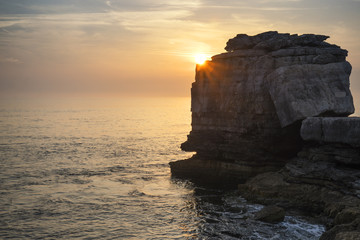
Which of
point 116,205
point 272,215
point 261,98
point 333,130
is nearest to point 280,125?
point 261,98

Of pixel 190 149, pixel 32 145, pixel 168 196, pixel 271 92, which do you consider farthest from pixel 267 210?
pixel 32 145

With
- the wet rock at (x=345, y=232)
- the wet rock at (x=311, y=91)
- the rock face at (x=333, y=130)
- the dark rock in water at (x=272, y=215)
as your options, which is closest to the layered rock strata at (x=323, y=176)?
the rock face at (x=333, y=130)

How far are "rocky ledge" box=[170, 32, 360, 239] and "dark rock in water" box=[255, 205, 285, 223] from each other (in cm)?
313

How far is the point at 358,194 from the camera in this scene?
29.1 meters

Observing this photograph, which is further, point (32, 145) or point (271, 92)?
point (32, 145)

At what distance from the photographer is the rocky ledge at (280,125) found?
31781mm

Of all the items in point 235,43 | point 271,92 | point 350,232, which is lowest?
point 350,232

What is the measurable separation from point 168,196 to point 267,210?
40.2ft

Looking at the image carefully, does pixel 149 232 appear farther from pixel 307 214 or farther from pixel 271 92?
pixel 271 92

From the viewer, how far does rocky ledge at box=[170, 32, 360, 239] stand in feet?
104

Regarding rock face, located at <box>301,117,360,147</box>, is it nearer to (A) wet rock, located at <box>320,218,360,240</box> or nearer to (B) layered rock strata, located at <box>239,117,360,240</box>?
(B) layered rock strata, located at <box>239,117,360,240</box>

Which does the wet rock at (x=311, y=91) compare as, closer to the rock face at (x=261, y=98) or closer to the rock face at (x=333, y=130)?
the rock face at (x=261, y=98)

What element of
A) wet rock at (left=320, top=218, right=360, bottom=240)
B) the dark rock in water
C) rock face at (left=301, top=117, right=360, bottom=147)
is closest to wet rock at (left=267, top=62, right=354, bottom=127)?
rock face at (left=301, top=117, right=360, bottom=147)

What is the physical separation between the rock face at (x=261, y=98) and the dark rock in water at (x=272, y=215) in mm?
11274
